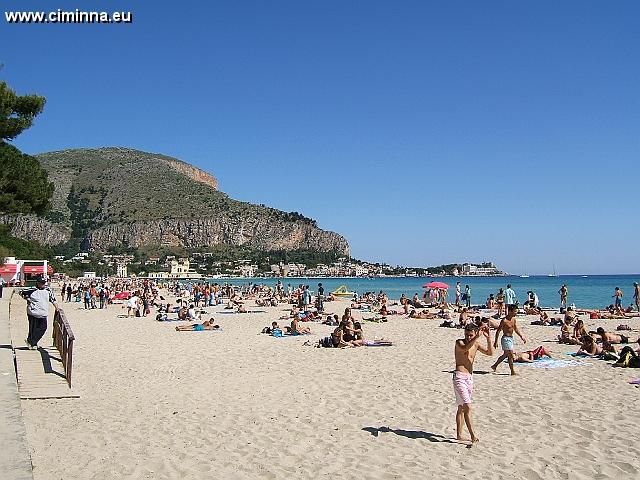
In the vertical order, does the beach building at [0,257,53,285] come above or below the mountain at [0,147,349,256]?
below

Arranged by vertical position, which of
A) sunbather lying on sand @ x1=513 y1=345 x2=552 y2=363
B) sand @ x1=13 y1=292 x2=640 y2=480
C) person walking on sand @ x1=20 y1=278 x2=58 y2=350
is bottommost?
sand @ x1=13 y1=292 x2=640 y2=480

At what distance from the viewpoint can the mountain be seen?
419 ft

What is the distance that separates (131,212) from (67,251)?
19.8m

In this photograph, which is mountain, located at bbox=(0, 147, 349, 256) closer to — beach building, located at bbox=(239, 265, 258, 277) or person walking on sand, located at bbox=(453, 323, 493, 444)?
beach building, located at bbox=(239, 265, 258, 277)

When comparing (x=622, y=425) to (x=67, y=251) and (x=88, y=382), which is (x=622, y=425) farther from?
(x=67, y=251)

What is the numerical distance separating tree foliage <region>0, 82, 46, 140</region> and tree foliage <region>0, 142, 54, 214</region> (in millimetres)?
1185

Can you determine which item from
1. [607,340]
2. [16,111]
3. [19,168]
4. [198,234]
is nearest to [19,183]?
[19,168]

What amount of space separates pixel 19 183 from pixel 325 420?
14.5 metres

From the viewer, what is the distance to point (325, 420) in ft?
23.6

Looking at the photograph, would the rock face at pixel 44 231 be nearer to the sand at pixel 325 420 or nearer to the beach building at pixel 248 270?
the beach building at pixel 248 270

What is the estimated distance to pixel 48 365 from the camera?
9.56 metres

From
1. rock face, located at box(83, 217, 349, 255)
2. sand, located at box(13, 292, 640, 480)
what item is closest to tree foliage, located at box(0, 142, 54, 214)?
sand, located at box(13, 292, 640, 480)

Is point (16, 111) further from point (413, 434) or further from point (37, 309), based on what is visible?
point (413, 434)

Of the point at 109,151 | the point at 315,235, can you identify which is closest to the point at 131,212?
the point at 109,151
